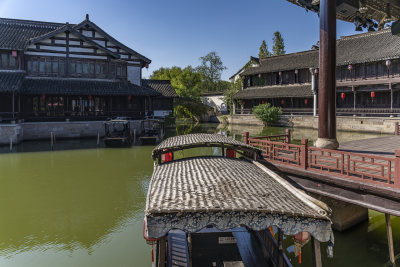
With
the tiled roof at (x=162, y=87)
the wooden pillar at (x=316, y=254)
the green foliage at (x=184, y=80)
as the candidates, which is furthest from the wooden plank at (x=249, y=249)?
the green foliage at (x=184, y=80)

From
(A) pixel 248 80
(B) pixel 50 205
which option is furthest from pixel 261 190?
(A) pixel 248 80

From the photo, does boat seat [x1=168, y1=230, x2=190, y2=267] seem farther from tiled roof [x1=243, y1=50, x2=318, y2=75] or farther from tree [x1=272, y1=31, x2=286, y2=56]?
tree [x1=272, y1=31, x2=286, y2=56]

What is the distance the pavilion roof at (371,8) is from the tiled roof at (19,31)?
23.1 meters

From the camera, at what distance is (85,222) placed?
28.5 ft

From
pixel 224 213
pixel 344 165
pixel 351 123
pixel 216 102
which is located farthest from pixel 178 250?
pixel 216 102

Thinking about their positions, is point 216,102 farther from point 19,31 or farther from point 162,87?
point 19,31

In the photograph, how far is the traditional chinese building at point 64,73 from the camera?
24.8 meters

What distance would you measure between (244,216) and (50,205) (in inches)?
336

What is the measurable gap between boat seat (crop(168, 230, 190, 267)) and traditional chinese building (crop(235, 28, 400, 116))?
1082 inches

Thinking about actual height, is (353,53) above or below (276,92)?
above

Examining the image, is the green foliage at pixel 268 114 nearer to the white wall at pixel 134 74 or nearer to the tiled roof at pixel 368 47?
the tiled roof at pixel 368 47

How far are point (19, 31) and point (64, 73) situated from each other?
5733 millimetres

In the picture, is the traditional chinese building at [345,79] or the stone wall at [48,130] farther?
the traditional chinese building at [345,79]

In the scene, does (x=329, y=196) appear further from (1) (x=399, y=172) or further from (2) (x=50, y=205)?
(2) (x=50, y=205)
